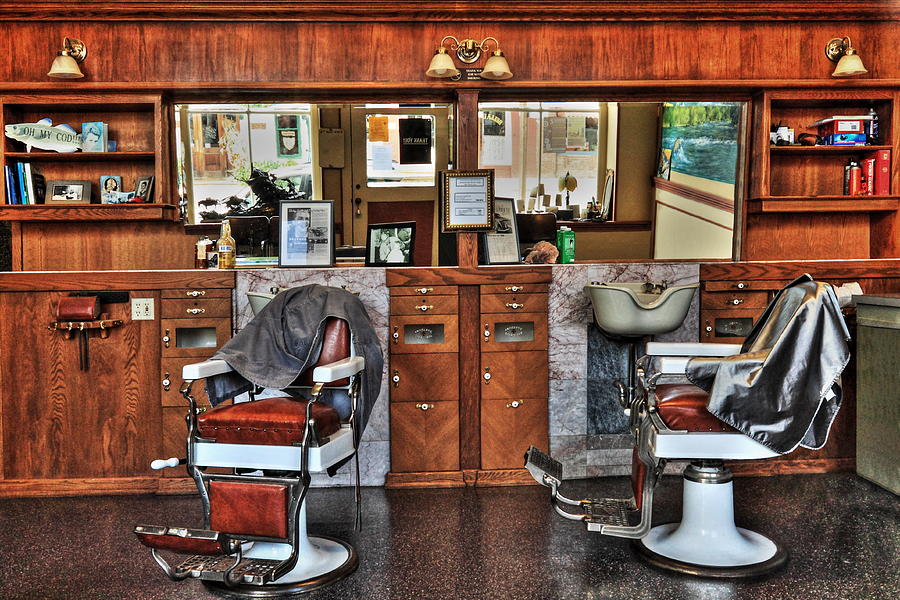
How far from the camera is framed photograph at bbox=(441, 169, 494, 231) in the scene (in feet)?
14.3

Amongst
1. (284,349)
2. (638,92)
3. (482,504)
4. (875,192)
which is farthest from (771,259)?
(284,349)

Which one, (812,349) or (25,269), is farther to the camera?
(25,269)

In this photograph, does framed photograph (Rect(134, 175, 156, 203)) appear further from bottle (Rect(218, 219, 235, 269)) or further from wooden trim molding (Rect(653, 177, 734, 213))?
wooden trim molding (Rect(653, 177, 734, 213))

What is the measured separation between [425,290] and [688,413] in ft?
5.54

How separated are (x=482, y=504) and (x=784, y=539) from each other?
1.35 meters

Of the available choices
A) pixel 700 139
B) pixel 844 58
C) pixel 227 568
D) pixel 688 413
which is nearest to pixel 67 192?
pixel 227 568

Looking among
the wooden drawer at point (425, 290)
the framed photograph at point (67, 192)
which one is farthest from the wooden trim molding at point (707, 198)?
the framed photograph at point (67, 192)

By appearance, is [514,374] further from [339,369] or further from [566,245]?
[339,369]

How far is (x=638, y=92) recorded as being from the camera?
459 cm

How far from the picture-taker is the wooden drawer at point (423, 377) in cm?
420

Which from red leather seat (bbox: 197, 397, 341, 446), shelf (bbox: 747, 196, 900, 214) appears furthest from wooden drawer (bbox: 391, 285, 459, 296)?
shelf (bbox: 747, 196, 900, 214)

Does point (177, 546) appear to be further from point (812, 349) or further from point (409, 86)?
point (409, 86)

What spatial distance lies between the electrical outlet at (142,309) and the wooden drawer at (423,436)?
4.45ft

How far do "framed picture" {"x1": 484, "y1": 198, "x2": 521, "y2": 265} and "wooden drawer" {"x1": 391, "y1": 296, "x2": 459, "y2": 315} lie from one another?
0.42 m
